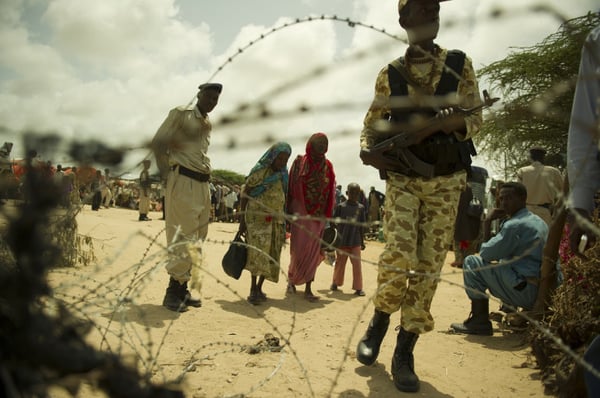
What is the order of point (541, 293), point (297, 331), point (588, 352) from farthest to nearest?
point (297, 331), point (541, 293), point (588, 352)

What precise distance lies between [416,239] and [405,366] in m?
0.69

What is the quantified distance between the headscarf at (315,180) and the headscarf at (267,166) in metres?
0.23

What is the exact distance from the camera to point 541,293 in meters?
3.24

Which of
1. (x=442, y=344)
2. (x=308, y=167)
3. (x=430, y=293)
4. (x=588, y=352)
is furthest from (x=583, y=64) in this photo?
(x=308, y=167)

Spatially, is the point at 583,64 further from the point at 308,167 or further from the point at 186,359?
the point at 308,167

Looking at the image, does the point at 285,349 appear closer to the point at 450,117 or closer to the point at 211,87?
the point at 450,117

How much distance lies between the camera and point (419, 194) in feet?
8.41

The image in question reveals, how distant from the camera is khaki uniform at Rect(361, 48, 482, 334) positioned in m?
2.47

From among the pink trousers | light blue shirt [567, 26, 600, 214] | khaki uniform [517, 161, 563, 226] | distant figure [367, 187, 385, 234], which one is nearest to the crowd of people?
light blue shirt [567, 26, 600, 214]

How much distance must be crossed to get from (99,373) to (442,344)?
10.0ft

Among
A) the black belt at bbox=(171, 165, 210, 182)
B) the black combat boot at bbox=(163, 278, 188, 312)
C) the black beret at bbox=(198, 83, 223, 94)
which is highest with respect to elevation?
the black beret at bbox=(198, 83, 223, 94)

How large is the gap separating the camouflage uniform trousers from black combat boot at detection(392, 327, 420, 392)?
62mm

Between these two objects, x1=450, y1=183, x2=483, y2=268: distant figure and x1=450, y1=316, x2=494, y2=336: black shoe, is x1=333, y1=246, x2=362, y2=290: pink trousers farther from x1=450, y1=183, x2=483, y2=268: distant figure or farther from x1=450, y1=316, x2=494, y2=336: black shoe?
x1=450, y1=183, x2=483, y2=268: distant figure

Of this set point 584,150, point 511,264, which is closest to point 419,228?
point 584,150
